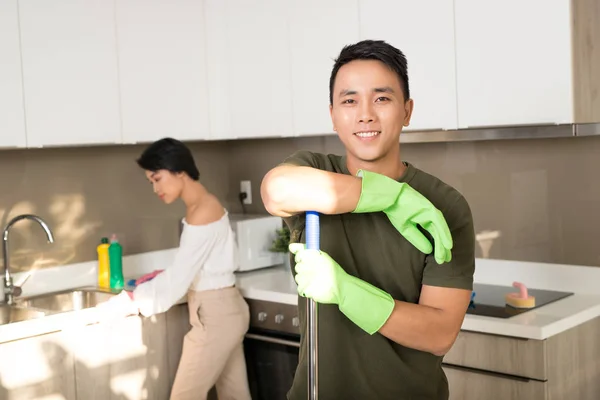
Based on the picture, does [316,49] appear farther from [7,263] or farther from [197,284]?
[7,263]

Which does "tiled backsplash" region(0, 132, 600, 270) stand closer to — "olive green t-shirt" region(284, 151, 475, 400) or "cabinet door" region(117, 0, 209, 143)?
"cabinet door" region(117, 0, 209, 143)

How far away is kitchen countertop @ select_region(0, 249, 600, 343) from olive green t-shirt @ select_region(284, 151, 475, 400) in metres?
0.97

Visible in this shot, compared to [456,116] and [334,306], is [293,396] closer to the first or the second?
[334,306]

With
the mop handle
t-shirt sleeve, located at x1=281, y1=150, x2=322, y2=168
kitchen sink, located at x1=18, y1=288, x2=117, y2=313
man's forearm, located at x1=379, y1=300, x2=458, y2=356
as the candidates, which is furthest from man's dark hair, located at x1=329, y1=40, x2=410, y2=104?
kitchen sink, located at x1=18, y1=288, x2=117, y2=313

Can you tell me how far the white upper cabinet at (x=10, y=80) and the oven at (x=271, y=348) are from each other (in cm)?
116

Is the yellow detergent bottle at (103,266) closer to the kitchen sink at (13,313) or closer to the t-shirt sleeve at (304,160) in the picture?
the kitchen sink at (13,313)

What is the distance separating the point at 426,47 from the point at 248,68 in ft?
3.10

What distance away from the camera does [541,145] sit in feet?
9.98

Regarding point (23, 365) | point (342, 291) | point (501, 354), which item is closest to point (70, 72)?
point (23, 365)

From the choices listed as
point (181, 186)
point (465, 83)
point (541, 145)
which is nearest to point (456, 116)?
point (465, 83)

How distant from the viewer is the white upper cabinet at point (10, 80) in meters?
2.99

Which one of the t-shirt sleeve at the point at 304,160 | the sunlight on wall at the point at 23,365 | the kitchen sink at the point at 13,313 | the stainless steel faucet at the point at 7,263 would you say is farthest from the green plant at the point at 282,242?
the t-shirt sleeve at the point at 304,160

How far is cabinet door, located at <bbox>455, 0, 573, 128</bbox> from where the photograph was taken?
2629 millimetres

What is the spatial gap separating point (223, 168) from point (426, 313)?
2.74 metres
